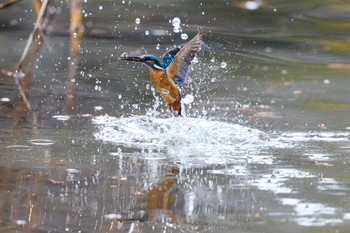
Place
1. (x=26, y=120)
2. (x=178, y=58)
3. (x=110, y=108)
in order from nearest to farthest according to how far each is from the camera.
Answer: (x=178, y=58) → (x=26, y=120) → (x=110, y=108)

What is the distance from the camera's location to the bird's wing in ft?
21.1

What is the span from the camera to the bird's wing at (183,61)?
6418mm

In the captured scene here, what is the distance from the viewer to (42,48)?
9773 mm

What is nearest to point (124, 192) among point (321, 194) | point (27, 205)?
point (27, 205)

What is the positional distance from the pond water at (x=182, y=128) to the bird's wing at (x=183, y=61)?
46 cm

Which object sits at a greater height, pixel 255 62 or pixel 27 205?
pixel 255 62

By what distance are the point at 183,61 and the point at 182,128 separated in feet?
2.07

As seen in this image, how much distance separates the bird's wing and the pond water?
1.52 feet

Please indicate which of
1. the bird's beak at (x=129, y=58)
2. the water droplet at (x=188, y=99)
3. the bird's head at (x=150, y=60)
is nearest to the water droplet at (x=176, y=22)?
the water droplet at (x=188, y=99)

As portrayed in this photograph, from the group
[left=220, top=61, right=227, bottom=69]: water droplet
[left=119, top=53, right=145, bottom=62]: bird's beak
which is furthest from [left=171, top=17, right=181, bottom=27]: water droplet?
[left=119, top=53, right=145, bottom=62]: bird's beak

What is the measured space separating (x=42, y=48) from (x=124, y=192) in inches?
185

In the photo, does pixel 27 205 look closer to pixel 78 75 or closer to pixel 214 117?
pixel 214 117

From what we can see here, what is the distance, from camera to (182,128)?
689 centimetres

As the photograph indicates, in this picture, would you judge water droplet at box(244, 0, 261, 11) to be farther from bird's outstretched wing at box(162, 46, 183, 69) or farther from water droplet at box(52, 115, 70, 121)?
bird's outstretched wing at box(162, 46, 183, 69)
